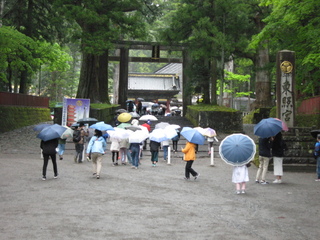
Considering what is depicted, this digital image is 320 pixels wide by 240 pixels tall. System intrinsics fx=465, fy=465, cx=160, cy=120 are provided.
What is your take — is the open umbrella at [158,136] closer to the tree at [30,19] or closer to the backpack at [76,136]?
the backpack at [76,136]

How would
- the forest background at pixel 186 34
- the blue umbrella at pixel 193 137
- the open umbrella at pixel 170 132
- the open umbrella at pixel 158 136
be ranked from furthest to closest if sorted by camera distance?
1. the forest background at pixel 186 34
2. the open umbrella at pixel 170 132
3. the open umbrella at pixel 158 136
4. the blue umbrella at pixel 193 137

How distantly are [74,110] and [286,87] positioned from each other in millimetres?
11070

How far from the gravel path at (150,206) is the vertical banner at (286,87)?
3.46m

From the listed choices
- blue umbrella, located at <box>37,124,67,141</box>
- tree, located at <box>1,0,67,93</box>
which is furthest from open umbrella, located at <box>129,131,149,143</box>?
tree, located at <box>1,0,67,93</box>

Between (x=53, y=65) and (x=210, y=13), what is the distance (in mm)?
13269

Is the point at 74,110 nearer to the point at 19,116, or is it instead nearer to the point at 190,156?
the point at 19,116

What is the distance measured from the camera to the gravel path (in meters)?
7.23

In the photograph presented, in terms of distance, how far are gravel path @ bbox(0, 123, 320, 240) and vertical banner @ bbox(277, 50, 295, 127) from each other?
136 inches

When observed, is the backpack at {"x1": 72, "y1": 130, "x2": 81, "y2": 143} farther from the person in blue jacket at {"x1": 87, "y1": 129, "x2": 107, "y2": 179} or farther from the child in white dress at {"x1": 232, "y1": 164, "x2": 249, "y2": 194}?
the child in white dress at {"x1": 232, "y1": 164, "x2": 249, "y2": 194}

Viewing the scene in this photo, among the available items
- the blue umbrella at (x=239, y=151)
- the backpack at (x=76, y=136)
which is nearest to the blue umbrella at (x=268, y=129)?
the blue umbrella at (x=239, y=151)

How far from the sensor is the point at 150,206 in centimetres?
933

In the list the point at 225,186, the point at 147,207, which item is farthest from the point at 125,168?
the point at 147,207

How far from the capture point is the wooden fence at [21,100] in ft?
95.3

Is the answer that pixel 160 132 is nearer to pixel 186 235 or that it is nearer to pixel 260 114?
pixel 186 235
